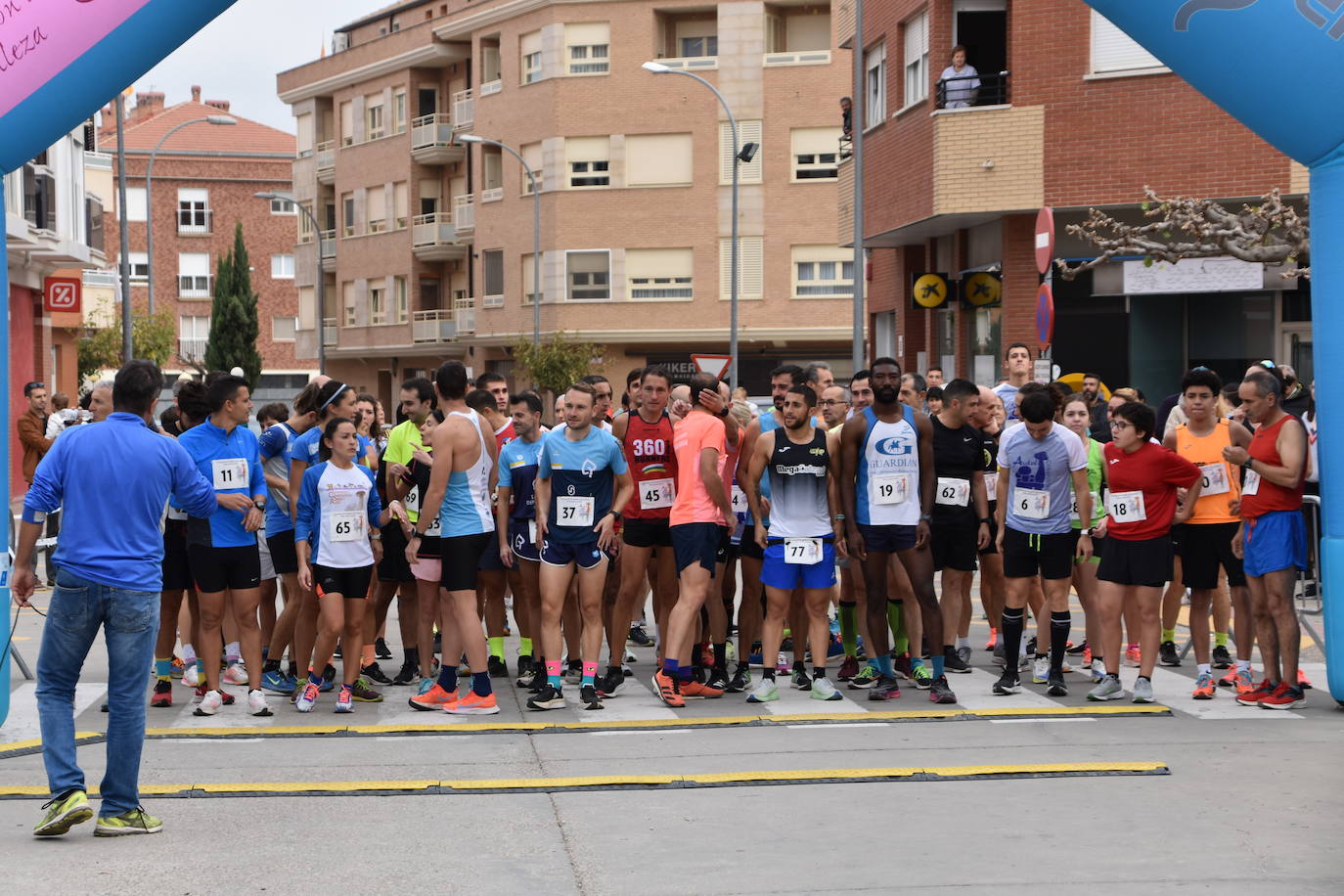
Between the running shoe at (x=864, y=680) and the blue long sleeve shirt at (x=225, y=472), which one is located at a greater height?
the blue long sleeve shirt at (x=225, y=472)

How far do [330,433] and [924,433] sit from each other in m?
3.71

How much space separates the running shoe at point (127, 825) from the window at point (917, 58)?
21.6 meters

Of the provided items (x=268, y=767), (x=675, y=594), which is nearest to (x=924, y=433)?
(x=675, y=594)

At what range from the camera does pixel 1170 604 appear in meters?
12.1

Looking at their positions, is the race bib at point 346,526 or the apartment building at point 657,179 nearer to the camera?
the race bib at point 346,526

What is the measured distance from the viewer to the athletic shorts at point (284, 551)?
10.8 m

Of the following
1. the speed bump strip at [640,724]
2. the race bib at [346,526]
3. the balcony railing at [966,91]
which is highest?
the balcony railing at [966,91]

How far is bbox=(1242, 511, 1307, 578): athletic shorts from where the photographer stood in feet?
32.9

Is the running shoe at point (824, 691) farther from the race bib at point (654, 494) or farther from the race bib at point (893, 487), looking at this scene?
the race bib at point (654, 494)

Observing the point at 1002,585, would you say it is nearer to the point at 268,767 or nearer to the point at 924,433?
the point at 924,433

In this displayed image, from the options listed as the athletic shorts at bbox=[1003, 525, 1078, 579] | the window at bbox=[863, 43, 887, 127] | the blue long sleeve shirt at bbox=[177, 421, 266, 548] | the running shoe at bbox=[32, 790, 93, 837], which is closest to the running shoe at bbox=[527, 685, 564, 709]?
the blue long sleeve shirt at bbox=[177, 421, 266, 548]

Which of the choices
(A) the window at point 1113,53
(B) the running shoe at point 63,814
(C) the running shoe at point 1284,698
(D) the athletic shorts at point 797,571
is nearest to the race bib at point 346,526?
(D) the athletic shorts at point 797,571

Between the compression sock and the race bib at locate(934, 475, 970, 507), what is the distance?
0.95 m

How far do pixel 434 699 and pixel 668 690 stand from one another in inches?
56.8
